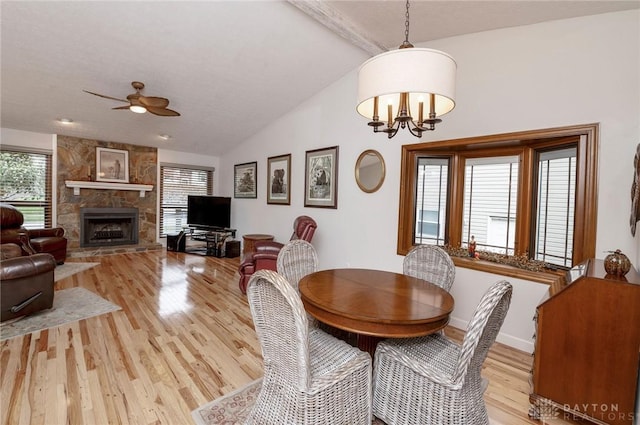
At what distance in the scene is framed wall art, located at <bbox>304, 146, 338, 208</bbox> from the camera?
166 inches

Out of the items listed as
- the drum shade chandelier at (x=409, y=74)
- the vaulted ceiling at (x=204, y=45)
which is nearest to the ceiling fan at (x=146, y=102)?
the vaulted ceiling at (x=204, y=45)

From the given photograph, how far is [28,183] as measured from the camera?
5074 mm

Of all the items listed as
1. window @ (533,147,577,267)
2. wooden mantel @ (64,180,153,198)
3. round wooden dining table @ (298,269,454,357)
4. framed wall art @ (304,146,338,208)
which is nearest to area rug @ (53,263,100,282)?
wooden mantel @ (64,180,153,198)

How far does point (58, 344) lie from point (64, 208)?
14.0 ft

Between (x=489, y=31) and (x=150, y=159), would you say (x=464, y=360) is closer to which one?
(x=489, y=31)

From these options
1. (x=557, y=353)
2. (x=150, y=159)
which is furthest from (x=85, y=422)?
(x=150, y=159)

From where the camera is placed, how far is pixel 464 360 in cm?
131

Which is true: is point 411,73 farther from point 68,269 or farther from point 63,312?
point 68,269

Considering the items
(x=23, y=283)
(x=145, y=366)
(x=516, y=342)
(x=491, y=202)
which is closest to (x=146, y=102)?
(x=23, y=283)

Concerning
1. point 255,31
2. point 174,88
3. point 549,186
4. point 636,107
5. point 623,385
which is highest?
point 255,31

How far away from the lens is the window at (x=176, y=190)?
21.8 feet

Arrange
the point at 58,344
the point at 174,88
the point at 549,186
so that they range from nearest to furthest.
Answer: the point at 58,344, the point at 549,186, the point at 174,88

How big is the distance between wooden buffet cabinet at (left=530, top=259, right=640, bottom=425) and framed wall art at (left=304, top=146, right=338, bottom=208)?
288 cm

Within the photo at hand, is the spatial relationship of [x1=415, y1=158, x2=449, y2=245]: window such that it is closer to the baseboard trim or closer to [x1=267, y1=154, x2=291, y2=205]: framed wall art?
the baseboard trim
